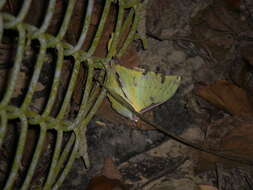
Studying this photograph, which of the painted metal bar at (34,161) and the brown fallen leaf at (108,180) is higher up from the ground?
the painted metal bar at (34,161)

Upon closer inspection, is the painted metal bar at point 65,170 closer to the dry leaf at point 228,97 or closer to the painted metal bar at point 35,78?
the painted metal bar at point 35,78

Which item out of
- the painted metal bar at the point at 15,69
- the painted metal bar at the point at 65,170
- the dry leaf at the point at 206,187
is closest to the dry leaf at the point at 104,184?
the painted metal bar at the point at 65,170

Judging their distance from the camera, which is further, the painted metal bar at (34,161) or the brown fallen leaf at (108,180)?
the brown fallen leaf at (108,180)

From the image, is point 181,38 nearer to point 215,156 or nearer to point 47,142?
point 215,156

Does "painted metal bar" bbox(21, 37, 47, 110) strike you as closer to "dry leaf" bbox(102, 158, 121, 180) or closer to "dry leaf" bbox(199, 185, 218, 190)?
"dry leaf" bbox(102, 158, 121, 180)

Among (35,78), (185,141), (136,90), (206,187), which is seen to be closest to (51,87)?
(35,78)

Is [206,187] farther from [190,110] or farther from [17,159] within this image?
[17,159]

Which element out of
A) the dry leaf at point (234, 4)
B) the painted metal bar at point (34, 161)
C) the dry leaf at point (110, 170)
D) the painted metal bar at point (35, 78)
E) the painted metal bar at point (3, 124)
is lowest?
the dry leaf at point (110, 170)
